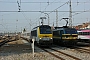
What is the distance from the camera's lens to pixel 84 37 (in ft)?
135

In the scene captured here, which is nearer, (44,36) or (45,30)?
(44,36)

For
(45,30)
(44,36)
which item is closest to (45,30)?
(45,30)

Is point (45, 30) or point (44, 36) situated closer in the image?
point (44, 36)

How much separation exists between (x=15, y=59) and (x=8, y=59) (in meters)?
0.57

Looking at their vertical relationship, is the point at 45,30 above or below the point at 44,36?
above

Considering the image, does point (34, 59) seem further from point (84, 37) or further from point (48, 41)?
point (84, 37)

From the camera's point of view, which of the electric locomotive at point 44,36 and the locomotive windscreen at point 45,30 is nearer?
the electric locomotive at point 44,36

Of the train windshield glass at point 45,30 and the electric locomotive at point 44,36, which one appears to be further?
the train windshield glass at point 45,30

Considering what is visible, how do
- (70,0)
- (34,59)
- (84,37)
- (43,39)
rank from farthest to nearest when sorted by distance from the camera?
(84,37) < (70,0) < (43,39) < (34,59)

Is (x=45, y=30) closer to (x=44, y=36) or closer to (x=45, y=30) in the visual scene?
(x=45, y=30)

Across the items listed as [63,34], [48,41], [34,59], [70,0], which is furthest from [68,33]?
[34,59]

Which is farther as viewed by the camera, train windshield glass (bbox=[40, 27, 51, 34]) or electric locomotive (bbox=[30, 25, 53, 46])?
train windshield glass (bbox=[40, 27, 51, 34])

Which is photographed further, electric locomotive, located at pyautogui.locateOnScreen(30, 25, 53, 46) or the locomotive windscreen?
the locomotive windscreen

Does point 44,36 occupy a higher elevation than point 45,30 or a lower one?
lower
